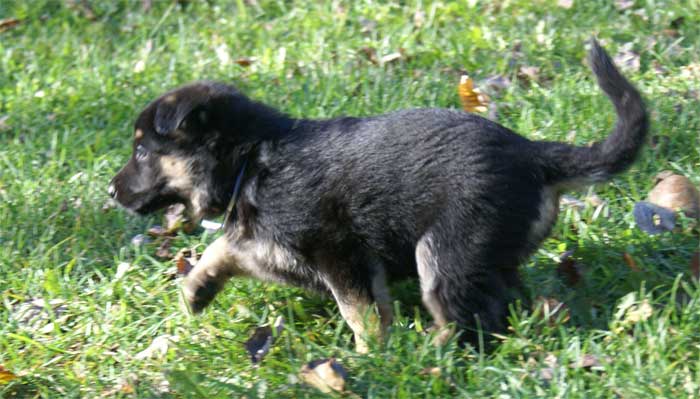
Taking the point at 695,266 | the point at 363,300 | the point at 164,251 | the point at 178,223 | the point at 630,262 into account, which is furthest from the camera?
the point at 178,223

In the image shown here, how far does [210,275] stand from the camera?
3.94 metres

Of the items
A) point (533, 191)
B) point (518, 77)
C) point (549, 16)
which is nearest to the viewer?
point (533, 191)

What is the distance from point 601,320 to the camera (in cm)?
368

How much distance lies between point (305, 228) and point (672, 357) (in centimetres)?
141

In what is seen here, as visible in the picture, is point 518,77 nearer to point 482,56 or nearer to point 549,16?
point 482,56

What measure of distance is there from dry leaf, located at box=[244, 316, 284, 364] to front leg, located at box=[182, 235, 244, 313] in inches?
10.7

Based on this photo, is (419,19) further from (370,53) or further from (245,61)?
(245,61)

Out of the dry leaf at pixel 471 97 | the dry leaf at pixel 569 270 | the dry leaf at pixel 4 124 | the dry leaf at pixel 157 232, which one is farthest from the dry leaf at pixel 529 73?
the dry leaf at pixel 4 124

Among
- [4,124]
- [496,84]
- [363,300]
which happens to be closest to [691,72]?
[496,84]

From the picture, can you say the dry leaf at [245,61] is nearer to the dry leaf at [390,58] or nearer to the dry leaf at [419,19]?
the dry leaf at [390,58]

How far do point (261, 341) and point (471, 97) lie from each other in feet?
7.16

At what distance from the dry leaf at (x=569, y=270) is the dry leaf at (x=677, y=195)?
22.1 inches

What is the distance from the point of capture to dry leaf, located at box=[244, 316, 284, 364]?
12.0ft

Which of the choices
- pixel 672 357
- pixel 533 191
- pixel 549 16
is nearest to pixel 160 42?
pixel 549 16
